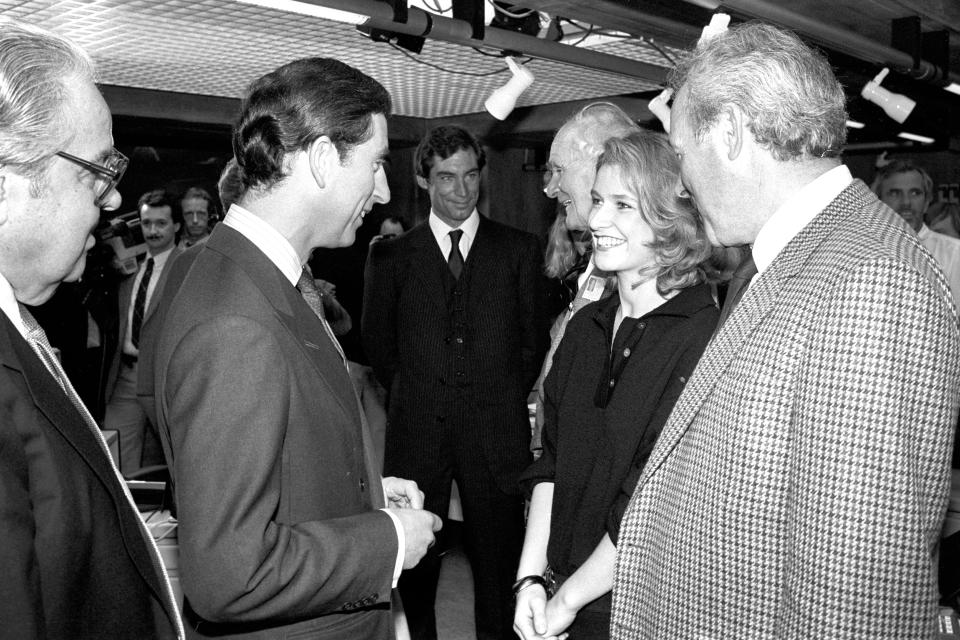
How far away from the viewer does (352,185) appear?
1594mm

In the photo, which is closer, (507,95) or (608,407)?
(608,407)

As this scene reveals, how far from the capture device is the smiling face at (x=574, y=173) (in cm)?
261

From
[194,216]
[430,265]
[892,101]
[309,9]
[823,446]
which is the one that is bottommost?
[194,216]

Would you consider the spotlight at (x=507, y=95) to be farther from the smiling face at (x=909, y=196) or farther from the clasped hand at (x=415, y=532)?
the smiling face at (x=909, y=196)

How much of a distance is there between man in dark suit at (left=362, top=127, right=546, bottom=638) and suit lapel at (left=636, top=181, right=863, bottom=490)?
1932mm

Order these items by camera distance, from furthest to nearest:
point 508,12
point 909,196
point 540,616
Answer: point 909,196, point 508,12, point 540,616

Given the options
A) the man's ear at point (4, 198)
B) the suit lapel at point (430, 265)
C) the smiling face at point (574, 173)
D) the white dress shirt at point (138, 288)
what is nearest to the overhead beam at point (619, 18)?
the smiling face at point (574, 173)

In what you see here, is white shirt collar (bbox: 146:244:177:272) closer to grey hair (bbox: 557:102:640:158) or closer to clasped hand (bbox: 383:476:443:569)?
grey hair (bbox: 557:102:640:158)

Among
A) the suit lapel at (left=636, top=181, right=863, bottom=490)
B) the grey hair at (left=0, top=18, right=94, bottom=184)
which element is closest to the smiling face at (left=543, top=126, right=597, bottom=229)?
the suit lapel at (left=636, top=181, right=863, bottom=490)

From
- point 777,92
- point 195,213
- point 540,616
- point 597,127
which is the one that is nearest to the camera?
point 777,92

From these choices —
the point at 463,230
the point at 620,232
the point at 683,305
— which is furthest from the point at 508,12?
the point at 683,305

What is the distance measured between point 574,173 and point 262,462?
1646 millimetres

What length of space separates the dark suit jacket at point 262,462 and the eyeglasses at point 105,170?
0.21 meters

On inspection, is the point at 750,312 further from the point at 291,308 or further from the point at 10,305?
the point at 10,305
